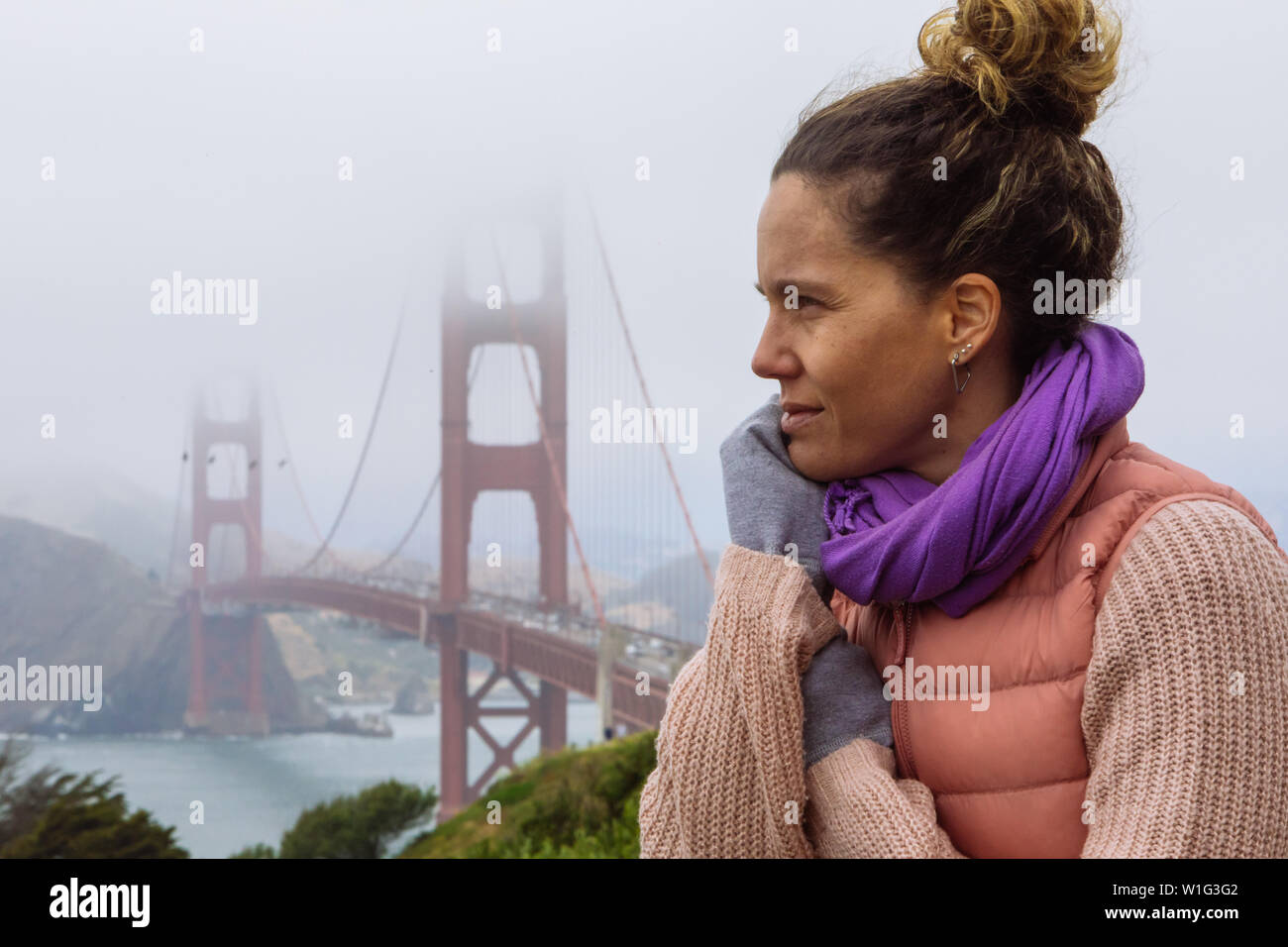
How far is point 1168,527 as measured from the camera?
29.2 inches

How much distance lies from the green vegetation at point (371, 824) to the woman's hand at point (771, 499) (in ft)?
38.7

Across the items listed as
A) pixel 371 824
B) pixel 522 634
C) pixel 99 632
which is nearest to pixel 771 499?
pixel 522 634

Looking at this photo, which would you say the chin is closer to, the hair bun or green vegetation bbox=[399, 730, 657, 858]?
the hair bun

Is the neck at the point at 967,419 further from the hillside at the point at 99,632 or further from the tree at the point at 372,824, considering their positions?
the hillside at the point at 99,632

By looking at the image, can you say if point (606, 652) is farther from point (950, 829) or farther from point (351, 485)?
point (351, 485)

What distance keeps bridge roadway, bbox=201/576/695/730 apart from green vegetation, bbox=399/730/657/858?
37.9 inches

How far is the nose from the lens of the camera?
85cm

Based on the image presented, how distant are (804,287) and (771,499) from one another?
15 cm

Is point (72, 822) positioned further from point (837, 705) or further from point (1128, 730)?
point (1128, 730)

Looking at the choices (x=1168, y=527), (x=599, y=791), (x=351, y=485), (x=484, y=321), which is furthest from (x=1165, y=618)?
(x=351, y=485)

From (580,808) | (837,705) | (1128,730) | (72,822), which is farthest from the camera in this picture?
(72,822)

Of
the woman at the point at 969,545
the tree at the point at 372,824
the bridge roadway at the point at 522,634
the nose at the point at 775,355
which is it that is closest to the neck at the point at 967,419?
the woman at the point at 969,545

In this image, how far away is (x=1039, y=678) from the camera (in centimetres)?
78

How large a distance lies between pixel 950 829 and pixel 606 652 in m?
8.63
